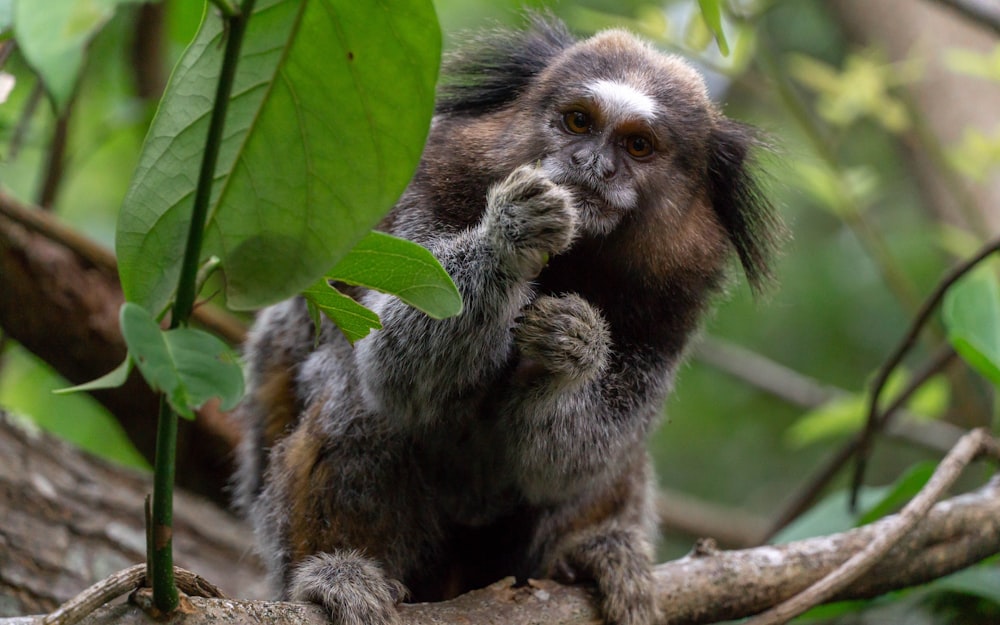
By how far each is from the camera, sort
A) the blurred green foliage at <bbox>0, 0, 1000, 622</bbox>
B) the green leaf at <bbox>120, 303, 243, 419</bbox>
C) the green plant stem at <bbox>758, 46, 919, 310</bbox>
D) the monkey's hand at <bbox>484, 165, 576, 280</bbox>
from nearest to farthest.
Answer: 1. the green leaf at <bbox>120, 303, 243, 419</bbox>
2. the monkey's hand at <bbox>484, 165, 576, 280</bbox>
3. the blurred green foliage at <bbox>0, 0, 1000, 622</bbox>
4. the green plant stem at <bbox>758, 46, 919, 310</bbox>

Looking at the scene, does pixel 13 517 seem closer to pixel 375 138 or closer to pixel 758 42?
pixel 375 138

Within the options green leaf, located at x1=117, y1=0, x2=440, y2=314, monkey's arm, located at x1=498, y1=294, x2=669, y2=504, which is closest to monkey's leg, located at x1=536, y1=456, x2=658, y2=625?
monkey's arm, located at x1=498, y1=294, x2=669, y2=504

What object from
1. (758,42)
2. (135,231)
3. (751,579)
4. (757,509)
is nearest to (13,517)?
(135,231)

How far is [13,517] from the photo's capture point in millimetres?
2838

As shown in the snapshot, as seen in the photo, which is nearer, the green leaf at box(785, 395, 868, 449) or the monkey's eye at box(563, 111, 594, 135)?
the monkey's eye at box(563, 111, 594, 135)

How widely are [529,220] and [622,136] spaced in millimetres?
537

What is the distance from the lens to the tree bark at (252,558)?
7.50 feet

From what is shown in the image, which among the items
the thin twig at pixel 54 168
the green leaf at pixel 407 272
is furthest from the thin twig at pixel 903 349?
the thin twig at pixel 54 168

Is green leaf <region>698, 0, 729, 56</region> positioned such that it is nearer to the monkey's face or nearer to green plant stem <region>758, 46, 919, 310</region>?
the monkey's face

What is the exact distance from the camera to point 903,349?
3148mm

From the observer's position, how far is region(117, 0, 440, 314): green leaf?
1288mm

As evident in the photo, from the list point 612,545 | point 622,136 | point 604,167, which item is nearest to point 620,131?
point 622,136

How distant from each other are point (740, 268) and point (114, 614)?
1941 mm

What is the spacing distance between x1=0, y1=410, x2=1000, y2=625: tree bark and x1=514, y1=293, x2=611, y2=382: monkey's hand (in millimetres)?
546
